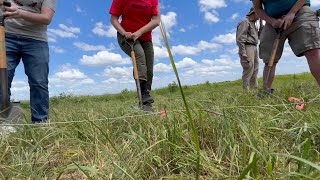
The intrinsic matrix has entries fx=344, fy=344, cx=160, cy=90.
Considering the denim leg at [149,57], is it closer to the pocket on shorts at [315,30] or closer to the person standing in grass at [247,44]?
the pocket on shorts at [315,30]

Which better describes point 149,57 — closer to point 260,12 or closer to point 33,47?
point 260,12

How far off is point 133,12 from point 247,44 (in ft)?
14.1

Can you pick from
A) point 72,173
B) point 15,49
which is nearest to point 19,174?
point 72,173

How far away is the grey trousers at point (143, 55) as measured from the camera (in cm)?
478

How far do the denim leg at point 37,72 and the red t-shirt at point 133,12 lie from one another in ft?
4.30

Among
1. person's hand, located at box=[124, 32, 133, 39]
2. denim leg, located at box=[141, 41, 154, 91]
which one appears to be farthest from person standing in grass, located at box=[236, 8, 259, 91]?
person's hand, located at box=[124, 32, 133, 39]

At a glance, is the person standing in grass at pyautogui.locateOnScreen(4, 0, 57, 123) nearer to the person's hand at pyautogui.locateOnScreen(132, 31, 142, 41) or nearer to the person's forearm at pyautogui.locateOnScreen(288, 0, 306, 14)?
the person's hand at pyautogui.locateOnScreen(132, 31, 142, 41)

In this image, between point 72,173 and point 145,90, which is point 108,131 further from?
point 145,90

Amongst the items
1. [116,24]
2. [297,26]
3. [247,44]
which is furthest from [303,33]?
[247,44]

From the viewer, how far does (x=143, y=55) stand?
189 inches

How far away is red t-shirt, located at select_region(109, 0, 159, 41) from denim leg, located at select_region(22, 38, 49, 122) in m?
1.31

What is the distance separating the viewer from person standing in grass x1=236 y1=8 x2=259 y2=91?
813cm

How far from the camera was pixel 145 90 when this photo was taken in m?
5.03

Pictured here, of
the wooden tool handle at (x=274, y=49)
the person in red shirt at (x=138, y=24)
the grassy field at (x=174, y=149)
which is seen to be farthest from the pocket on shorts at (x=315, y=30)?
the person in red shirt at (x=138, y=24)
